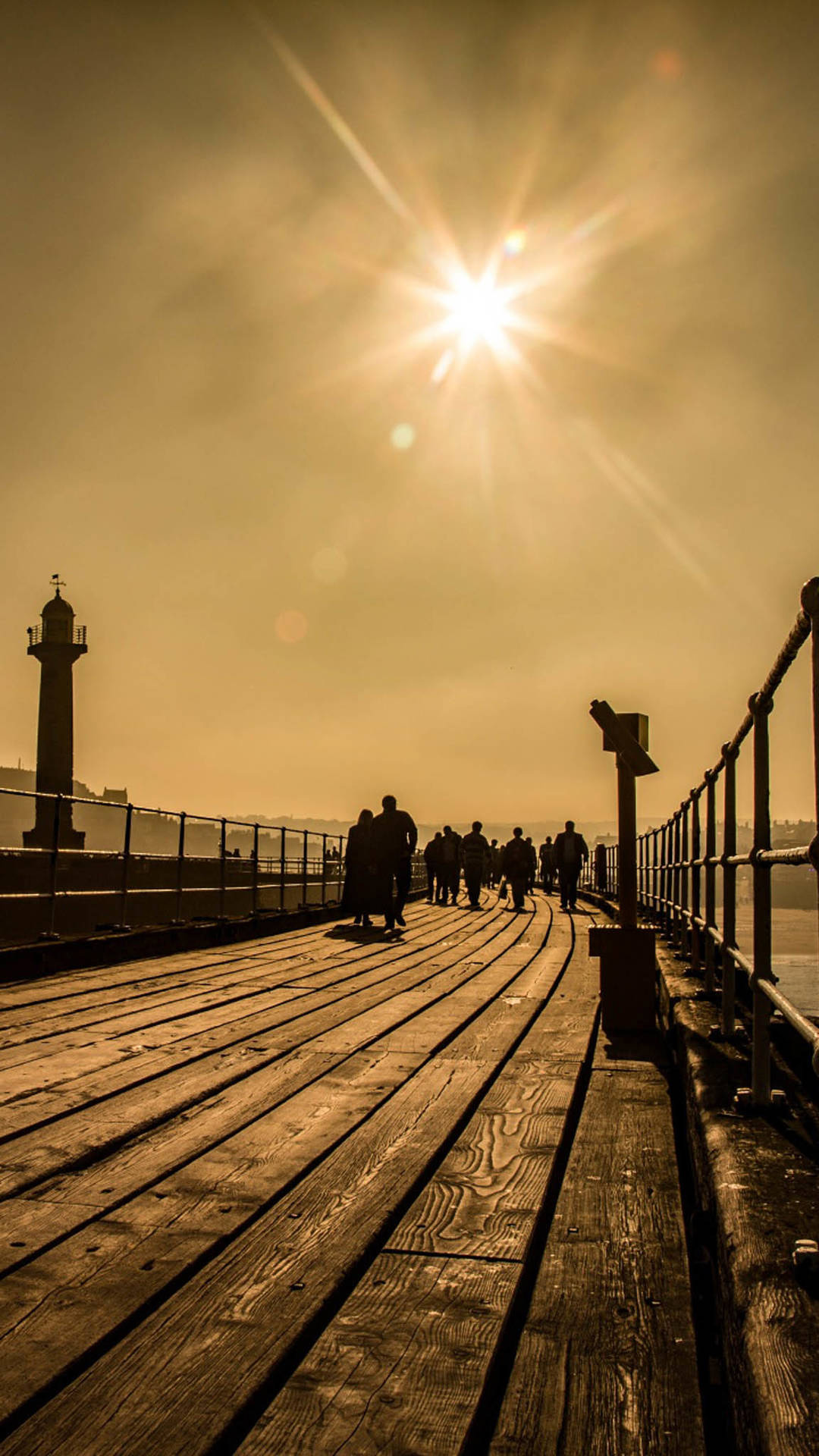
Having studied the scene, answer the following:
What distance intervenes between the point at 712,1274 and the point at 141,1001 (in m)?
5.01

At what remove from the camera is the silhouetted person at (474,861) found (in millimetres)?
23141

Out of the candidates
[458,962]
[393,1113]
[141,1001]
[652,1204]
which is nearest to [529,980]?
[458,962]

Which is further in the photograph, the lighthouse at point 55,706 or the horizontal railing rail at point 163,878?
the lighthouse at point 55,706

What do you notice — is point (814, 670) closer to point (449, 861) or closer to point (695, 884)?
point (695, 884)

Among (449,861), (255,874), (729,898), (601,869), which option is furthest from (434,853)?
(729,898)

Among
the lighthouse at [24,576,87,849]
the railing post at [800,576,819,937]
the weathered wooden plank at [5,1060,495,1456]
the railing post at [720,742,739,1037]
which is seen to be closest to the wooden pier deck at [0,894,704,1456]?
the weathered wooden plank at [5,1060,495,1456]

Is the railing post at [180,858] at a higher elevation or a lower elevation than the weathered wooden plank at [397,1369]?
higher

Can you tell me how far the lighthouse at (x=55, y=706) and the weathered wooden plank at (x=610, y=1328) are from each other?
4755cm

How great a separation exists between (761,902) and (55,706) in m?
52.6

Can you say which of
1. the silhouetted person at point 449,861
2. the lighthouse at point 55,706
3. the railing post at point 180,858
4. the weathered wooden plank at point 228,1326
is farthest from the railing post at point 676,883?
the lighthouse at point 55,706

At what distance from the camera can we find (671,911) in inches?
412

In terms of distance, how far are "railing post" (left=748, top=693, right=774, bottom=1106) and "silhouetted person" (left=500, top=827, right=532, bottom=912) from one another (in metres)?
17.3

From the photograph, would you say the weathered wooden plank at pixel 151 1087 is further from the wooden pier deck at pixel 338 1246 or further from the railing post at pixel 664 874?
the railing post at pixel 664 874

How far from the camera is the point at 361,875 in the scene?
50.5ft
